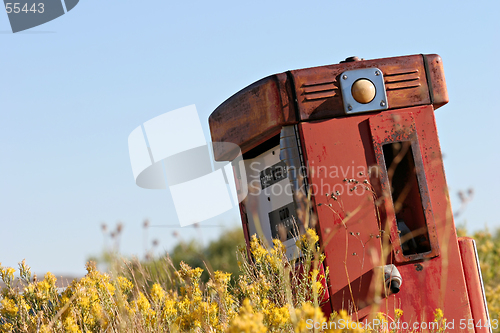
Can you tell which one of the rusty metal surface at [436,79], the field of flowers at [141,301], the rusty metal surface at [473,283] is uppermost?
the rusty metal surface at [436,79]

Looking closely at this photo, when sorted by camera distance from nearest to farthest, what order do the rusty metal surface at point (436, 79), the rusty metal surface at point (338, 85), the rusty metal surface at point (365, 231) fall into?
the rusty metal surface at point (365, 231), the rusty metal surface at point (338, 85), the rusty metal surface at point (436, 79)

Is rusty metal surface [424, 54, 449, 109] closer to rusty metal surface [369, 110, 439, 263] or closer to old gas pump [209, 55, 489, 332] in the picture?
old gas pump [209, 55, 489, 332]

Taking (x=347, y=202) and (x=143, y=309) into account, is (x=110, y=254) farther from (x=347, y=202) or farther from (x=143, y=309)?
(x=347, y=202)

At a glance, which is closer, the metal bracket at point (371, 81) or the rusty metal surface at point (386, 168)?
the rusty metal surface at point (386, 168)

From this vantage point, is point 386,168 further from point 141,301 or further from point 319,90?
point 141,301

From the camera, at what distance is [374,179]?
14.1 ft

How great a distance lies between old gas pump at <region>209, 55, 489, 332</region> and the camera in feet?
13.7

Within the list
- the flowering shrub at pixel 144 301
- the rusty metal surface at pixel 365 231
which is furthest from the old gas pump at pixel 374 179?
the flowering shrub at pixel 144 301

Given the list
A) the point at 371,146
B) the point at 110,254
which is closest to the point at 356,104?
the point at 371,146

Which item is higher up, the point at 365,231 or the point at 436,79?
the point at 436,79

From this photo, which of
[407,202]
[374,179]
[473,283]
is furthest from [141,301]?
[473,283]

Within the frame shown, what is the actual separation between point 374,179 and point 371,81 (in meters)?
0.81

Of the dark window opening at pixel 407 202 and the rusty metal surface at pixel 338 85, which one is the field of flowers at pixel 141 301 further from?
the rusty metal surface at pixel 338 85

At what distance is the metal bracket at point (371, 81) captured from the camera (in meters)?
4.32
